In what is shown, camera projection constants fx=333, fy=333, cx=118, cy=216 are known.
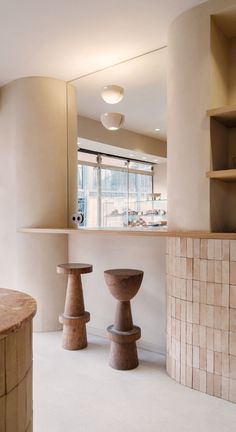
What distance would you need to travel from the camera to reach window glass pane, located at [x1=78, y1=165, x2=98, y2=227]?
10.9 ft

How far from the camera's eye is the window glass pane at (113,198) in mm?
3057

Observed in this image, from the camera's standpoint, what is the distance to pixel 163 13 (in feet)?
7.61

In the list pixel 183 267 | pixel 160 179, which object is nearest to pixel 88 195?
pixel 160 179

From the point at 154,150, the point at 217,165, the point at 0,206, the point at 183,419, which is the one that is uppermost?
the point at 154,150

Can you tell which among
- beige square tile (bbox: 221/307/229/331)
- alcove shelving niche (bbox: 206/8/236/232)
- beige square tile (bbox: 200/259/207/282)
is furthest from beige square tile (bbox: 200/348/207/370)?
alcove shelving niche (bbox: 206/8/236/232)

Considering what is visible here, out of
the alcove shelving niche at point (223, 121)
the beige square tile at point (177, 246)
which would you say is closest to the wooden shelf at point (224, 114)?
the alcove shelving niche at point (223, 121)

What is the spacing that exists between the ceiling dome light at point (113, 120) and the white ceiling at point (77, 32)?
461 mm

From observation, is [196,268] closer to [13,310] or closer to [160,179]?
[160,179]

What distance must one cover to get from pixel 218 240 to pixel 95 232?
0.97 m

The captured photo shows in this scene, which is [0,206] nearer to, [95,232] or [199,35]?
[95,232]

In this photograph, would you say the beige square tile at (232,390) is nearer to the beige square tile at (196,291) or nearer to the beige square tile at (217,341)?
the beige square tile at (217,341)

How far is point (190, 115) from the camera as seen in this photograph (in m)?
2.30

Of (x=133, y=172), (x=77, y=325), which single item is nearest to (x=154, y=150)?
(x=133, y=172)

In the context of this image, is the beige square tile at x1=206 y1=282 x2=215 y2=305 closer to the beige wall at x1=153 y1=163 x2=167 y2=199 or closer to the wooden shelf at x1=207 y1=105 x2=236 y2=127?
the beige wall at x1=153 y1=163 x2=167 y2=199
